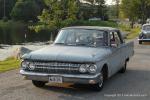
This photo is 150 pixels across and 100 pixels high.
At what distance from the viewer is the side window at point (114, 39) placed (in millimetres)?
11691

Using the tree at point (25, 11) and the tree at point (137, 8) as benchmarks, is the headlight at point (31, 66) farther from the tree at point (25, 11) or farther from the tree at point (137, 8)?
the tree at point (25, 11)

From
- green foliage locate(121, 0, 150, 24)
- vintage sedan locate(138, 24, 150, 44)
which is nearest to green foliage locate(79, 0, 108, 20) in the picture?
green foliage locate(121, 0, 150, 24)

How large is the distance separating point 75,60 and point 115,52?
2.42 metres

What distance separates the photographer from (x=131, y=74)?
13422 mm

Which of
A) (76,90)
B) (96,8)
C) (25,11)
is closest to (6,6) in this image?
(25,11)

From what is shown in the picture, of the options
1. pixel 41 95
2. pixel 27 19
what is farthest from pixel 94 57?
pixel 27 19

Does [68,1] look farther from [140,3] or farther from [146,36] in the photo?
[140,3]

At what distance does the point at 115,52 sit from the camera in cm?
1171

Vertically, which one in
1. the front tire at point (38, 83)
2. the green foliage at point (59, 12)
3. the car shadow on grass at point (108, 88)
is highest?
the green foliage at point (59, 12)

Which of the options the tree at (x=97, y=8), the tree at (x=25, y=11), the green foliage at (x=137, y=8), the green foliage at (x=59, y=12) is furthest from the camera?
the tree at (x=97, y=8)

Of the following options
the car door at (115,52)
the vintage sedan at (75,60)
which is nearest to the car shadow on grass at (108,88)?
the vintage sedan at (75,60)

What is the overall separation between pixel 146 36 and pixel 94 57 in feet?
67.5

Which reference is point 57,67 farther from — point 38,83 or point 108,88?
point 108,88

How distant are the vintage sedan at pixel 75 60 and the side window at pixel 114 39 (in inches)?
3.2
